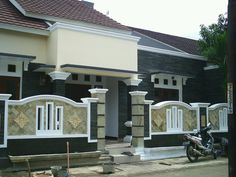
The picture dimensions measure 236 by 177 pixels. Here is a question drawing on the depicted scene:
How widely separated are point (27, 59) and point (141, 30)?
453 inches

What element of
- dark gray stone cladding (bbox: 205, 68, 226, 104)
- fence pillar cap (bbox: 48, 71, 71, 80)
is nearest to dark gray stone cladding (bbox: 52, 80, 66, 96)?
fence pillar cap (bbox: 48, 71, 71, 80)

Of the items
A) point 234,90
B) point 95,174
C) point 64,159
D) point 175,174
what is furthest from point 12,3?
point 234,90

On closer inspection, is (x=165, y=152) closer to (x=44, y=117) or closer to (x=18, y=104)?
(x=44, y=117)

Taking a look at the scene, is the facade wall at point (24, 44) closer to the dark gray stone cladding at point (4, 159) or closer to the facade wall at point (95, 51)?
the facade wall at point (95, 51)

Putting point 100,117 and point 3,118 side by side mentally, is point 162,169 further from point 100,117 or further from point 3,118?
point 3,118

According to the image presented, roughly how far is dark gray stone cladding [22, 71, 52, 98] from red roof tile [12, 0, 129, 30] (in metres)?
2.50

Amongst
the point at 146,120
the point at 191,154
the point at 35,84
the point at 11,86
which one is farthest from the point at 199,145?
the point at 11,86

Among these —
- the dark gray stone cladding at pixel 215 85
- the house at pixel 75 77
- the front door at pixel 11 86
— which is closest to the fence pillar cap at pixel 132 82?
the house at pixel 75 77

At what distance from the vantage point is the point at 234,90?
480 cm

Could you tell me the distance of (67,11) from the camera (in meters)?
15.7

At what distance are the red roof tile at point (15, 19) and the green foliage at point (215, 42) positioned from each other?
7697mm

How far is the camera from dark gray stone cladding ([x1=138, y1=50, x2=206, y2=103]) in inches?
661

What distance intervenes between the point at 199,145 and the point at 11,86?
279 inches

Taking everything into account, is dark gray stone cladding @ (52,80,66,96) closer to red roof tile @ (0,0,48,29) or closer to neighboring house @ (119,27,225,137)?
red roof tile @ (0,0,48,29)
